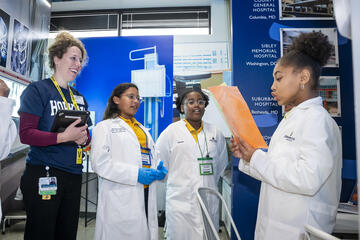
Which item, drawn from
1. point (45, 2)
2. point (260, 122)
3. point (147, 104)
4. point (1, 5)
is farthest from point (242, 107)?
point (45, 2)

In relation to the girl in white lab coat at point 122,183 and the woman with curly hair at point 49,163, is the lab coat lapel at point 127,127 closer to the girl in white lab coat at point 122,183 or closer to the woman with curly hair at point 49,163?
the girl in white lab coat at point 122,183

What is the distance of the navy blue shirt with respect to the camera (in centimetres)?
148

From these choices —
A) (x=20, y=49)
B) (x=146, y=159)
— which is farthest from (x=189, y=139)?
(x=20, y=49)

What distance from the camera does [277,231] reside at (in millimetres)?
1108

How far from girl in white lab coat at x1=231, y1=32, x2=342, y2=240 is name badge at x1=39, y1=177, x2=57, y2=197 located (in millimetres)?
1106

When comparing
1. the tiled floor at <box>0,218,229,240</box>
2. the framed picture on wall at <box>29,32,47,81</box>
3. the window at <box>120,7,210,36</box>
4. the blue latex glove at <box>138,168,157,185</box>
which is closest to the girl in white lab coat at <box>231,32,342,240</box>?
the blue latex glove at <box>138,168,157,185</box>

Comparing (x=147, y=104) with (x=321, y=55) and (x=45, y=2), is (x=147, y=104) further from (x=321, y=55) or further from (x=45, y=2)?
(x=321, y=55)

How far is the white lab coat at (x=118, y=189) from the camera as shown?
1.72m

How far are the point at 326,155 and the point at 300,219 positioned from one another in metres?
0.31

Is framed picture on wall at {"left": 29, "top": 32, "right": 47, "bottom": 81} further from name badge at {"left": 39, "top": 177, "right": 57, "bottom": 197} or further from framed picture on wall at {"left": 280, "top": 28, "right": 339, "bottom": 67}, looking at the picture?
framed picture on wall at {"left": 280, "top": 28, "right": 339, "bottom": 67}

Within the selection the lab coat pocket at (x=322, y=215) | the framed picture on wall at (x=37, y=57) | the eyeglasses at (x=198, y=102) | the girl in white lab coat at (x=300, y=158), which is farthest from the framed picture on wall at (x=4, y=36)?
the lab coat pocket at (x=322, y=215)

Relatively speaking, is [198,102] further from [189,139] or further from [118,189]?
[118,189]

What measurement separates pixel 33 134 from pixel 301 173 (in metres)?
1.45

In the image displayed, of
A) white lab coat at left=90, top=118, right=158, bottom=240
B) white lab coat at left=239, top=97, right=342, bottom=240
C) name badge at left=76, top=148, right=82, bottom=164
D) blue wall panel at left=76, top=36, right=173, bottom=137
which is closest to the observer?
white lab coat at left=239, top=97, right=342, bottom=240
